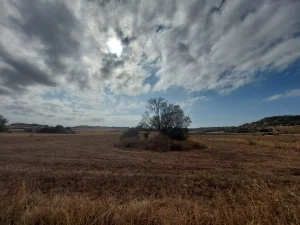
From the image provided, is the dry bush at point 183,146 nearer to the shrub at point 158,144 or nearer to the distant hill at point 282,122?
the shrub at point 158,144

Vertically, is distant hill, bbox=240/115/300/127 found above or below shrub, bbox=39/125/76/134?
above

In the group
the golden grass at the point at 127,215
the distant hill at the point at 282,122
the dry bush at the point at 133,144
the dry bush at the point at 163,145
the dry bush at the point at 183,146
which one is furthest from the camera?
the distant hill at the point at 282,122

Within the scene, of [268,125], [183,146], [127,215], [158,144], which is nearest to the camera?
[127,215]

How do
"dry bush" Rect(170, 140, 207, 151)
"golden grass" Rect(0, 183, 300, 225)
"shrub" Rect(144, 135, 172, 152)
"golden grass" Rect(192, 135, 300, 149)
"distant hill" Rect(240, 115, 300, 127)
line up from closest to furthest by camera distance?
"golden grass" Rect(0, 183, 300, 225) → "shrub" Rect(144, 135, 172, 152) → "dry bush" Rect(170, 140, 207, 151) → "golden grass" Rect(192, 135, 300, 149) → "distant hill" Rect(240, 115, 300, 127)

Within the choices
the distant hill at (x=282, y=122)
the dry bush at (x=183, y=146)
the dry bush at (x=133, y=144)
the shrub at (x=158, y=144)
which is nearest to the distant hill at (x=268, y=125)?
the distant hill at (x=282, y=122)

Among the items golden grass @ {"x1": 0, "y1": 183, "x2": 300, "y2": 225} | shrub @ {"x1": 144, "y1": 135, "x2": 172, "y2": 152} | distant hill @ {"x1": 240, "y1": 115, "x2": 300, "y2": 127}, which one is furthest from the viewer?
distant hill @ {"x1": 240, "y1": 115, "x2": 300, "y2": 127}

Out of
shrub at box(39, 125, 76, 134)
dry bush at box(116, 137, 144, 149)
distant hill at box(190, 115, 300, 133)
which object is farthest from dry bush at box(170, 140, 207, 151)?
shrub at box(39, 125, 76, 134)

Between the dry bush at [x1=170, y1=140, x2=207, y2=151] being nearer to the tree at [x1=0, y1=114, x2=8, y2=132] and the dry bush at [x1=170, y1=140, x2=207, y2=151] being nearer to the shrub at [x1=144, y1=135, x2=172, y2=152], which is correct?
the shrub at [x1=144, y1=135, x2=172, y2=152]

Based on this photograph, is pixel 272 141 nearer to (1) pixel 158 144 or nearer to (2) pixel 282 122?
(1) pixel 158 144

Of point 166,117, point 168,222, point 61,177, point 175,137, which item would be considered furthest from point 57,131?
point 168,222

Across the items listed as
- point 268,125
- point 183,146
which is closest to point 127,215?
point 183,146

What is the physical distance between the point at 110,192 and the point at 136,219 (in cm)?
378

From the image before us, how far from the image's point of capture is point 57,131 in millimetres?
114750

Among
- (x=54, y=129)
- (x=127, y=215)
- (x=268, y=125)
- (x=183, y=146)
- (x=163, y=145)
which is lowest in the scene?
(x=127, y=215)
